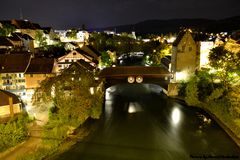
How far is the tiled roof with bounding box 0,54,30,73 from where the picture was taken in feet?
98.8

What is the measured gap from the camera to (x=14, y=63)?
101 ft

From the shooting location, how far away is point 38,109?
25875 mm

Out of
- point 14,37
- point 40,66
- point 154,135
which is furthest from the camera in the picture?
point 14,37

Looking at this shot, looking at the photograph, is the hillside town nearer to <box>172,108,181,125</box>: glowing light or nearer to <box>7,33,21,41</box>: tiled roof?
<box>7,33,21,41</box>: tiled roof

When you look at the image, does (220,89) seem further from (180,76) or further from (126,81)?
(126,81)

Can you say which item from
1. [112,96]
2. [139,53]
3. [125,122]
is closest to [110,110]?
[125,122]

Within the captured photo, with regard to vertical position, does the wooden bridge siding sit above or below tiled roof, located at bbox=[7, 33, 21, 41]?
below

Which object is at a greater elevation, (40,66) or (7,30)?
(7,30)

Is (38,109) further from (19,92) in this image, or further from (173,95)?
(173,95)

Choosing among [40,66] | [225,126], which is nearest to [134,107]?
[225,126]

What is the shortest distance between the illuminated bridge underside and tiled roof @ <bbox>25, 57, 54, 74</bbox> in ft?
22.3

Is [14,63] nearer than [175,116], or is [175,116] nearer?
[175,116]

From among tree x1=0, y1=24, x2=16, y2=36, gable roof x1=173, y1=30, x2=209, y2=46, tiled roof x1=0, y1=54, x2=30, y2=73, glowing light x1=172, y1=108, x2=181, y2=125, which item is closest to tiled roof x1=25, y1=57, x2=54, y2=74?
tiled roof x1=0, y1=54, x2=30, y2=73

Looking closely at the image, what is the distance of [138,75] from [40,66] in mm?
12889
